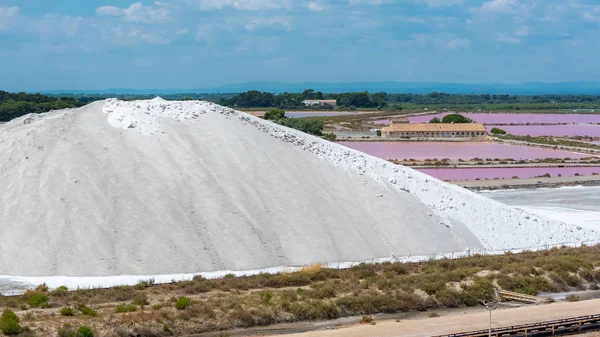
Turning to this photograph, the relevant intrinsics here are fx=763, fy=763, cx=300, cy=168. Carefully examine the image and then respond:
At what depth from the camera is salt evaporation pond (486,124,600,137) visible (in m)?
71.1

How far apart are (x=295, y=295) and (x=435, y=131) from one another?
5048cm

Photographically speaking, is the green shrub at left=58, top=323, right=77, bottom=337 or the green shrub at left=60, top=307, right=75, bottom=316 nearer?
the green shrub at left=58, top=323, right=77, bottom=337

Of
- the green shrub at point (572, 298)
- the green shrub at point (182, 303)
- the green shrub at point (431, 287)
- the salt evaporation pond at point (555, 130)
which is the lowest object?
the salt evaporation pond at point (555, 130)

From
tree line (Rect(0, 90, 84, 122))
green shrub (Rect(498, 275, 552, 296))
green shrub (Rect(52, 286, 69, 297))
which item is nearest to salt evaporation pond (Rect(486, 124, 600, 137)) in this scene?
tree line (Rect(0, 90, 84, 122))

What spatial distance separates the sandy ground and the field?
1.08m

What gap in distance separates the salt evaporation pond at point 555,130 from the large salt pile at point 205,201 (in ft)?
160

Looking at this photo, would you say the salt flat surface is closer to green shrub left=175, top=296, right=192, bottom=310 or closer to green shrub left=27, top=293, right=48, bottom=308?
green shrub left=175, top=296, right=192, bottom=310

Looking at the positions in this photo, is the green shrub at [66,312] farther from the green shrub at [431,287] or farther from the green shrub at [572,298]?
the green shrub at [572,298]

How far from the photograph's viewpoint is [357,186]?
23.6m

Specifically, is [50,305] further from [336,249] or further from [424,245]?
[424,245]

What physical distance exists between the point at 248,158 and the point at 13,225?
7010mm

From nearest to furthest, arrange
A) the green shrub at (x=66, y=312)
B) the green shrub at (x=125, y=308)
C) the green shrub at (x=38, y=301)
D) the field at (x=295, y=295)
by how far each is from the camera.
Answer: the green shrub at (x=66, y=312)
the field at (x=295, y=295)
the green shrub at (x=125, y=308)
the green shrub at (x=38, y=301)

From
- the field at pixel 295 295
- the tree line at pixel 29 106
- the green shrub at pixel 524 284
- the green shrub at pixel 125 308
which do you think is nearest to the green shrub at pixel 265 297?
the field at pixel 295 295

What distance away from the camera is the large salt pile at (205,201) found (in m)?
18.9
